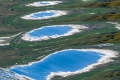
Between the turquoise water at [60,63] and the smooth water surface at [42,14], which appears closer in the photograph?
the turquoise water at [60,63]

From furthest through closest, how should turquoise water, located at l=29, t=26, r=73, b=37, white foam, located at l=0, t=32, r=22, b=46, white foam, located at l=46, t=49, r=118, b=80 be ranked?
turquoise water, located at l=29, t=26, r=73, b=37, white foam, located at l=0, t=32, r=22, b=46, white foam, located at l=46, t=49, r=118, b=80

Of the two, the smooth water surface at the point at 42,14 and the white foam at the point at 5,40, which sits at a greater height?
the smooth water surface at the point at 42,14

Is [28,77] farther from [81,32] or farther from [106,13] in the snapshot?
[106,13]

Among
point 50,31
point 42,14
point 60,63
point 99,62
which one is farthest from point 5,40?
point 99,62

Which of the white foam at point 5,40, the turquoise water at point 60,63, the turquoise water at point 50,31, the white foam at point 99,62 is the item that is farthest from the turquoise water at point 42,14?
the white foam at point 99,62

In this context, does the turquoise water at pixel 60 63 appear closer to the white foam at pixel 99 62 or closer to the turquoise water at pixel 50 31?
the white foam at pixel 99 62

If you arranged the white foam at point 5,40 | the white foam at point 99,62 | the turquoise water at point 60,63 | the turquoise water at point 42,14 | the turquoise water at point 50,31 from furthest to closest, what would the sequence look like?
the turquoise water at point 42,14 → the turquoise water at point 50,31 → the white foam at point 5,40 → the turquoise water at point 60,63 → the white foam at point 99,62

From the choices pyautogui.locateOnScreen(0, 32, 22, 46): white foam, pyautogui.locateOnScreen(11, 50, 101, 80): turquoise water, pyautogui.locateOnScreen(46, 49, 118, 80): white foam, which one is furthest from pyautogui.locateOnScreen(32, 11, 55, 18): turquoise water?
pyautogui.locateOnScreen(46, 49, 118, 80): white foam

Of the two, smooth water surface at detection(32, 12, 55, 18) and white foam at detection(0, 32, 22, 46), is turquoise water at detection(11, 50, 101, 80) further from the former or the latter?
smooth water surface at detection(32, 12, 55, 18)
